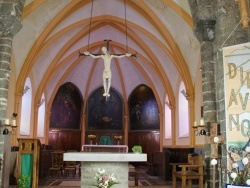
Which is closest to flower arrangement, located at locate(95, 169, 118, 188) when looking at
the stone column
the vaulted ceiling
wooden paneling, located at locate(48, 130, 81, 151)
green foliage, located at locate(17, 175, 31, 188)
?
the stone column

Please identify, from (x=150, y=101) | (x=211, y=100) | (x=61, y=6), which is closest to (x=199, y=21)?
(x=211, y=100)

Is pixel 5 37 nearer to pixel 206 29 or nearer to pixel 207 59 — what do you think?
pixel 206 29

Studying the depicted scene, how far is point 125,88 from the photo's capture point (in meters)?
21.2

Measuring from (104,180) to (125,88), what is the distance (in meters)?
15.7

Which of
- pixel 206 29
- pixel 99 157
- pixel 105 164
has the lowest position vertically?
pixel 105 164

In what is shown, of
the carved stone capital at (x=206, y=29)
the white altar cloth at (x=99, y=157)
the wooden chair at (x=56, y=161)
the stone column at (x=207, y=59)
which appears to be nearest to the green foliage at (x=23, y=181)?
the white altar cloth at (x=99, y=157)

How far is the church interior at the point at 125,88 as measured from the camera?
7188 mm

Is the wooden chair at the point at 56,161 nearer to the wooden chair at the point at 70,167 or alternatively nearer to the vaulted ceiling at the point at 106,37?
the wooden chair at the point at 70,167

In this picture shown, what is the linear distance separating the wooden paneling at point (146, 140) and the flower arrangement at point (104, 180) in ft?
46.4

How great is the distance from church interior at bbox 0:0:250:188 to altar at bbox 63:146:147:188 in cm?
2

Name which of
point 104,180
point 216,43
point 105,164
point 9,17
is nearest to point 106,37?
point 9,17

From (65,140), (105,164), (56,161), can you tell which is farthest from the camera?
(65,140)

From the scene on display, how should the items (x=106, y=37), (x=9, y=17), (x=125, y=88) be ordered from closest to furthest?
(x=9, y=17)
(x=106, y=37)
(x=125, y=88)

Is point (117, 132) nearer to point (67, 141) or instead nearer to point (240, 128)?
point (67, 141)
